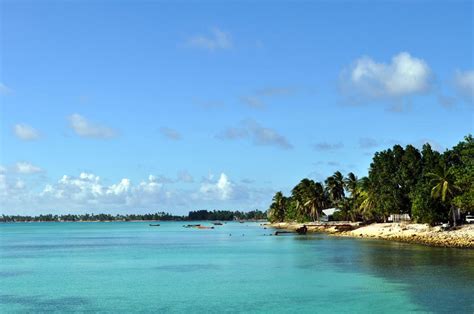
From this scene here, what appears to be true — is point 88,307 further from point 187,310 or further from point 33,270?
point 33,270

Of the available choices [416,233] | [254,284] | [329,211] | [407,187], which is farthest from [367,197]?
[254,284]

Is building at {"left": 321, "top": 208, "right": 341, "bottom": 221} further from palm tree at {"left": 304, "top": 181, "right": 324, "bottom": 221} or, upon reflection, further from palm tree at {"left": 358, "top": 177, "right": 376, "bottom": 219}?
palm tree at {"left": 358, "top": 177, "right": 376, "bottom": 219}

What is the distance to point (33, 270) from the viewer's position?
61.6 m

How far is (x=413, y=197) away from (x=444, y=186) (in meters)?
15.9

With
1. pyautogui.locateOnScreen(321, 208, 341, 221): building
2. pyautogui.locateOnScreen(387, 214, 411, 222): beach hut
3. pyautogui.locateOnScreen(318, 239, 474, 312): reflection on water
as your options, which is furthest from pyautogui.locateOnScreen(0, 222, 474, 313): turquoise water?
pyautogui.locateOnScreen(321, 208, 341, 221): building

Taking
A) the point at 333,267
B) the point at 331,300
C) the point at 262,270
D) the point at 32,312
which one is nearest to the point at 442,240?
the point at 333,267

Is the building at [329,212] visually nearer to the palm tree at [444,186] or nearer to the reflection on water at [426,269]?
the palm tree at [444,186]

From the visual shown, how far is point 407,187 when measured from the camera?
110 metres

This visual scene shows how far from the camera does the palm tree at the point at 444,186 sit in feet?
277

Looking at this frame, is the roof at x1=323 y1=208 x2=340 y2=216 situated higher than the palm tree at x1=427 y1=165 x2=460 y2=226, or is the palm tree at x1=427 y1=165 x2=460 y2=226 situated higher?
the palm tree at x1=427 y1=165 x2=460 y2=226

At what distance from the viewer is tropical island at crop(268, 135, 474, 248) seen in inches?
3124

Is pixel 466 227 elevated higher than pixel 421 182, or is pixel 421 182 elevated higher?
pixel 421 182

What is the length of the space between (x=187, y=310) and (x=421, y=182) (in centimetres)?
7150

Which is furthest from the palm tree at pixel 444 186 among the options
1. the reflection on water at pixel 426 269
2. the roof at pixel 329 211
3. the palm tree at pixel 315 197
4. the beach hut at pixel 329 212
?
the palm tree at pixel 315 197
